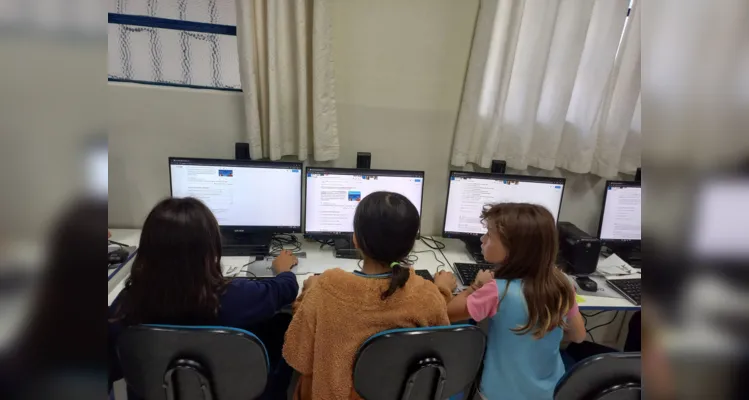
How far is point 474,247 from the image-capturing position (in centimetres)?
190

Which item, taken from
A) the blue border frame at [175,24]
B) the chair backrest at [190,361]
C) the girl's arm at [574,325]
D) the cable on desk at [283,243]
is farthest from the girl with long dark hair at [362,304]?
the blue border frame at [175,24]

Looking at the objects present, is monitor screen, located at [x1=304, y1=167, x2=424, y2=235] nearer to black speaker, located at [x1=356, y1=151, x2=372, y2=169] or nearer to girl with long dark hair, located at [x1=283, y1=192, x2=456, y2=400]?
black speaker, located at [x1=356, y1=151, x2=372, y2=169]

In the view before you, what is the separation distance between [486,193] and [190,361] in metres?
1.39

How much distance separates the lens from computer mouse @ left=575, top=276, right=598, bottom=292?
5.19 feet

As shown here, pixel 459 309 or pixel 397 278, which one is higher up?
pixel 397 278

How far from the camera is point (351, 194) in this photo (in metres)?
1.74

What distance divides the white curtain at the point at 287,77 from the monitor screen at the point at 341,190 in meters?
0.15

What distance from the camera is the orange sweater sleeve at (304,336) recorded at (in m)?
1.05

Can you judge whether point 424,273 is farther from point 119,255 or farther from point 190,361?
point 119,255

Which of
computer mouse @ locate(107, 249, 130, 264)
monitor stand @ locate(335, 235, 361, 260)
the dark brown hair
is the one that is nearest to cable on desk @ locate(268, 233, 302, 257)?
monitor stand @ locate(335, 235, 361, 260)

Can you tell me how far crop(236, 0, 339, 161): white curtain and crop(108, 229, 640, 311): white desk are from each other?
0.47m

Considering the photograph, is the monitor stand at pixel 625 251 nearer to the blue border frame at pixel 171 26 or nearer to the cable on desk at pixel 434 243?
the cable on desk at pixel 434 243

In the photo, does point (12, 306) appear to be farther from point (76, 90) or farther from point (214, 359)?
point (214, 359)

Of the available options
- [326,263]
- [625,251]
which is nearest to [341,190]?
[326,263]
